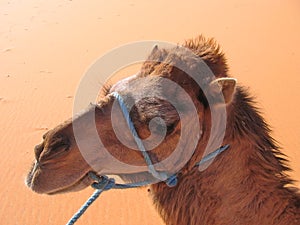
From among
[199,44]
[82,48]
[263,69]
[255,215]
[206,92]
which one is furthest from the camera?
[82,48]

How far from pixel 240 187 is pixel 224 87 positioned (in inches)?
21.0

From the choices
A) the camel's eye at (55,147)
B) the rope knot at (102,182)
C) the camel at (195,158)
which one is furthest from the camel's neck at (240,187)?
the camel's eye at (55,147)

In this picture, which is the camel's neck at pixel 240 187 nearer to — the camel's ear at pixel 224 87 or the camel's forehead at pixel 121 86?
the camel's ear at pixel 224 87

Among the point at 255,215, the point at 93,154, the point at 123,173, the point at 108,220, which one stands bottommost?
the point at 108,220

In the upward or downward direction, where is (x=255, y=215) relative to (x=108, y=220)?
upward

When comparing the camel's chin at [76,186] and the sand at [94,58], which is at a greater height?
the camel's chin at [76,186]

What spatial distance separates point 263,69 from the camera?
287 inches

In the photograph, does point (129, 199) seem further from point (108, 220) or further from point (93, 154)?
point (93, 154)

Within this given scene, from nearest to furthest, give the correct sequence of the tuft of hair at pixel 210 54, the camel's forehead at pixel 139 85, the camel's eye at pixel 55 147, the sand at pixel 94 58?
the camel's eye at pixel 55 147
the camel's forehead at pixel 139 85
the tuft of hair at pixel 210 54
the sand at pixel 94 58

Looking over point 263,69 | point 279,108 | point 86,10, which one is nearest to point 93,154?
point 279,108

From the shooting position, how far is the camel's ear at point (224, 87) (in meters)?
1.79

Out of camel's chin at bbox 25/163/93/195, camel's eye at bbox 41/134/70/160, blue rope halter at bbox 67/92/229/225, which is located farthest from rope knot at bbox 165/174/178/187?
camel's eye at bbox 41/134/70/160

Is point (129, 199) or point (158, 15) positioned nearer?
point (129, 199)

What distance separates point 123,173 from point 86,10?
31.6 ft
